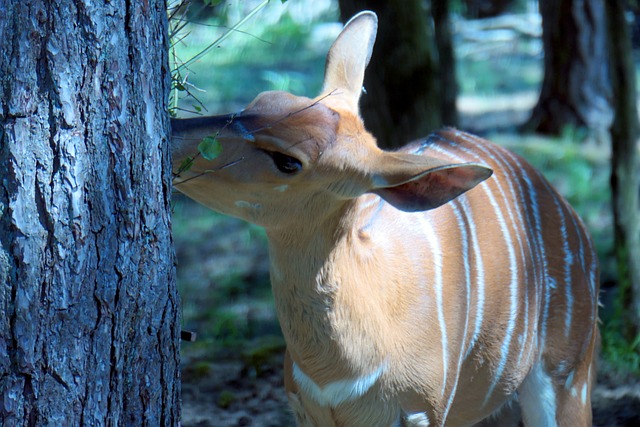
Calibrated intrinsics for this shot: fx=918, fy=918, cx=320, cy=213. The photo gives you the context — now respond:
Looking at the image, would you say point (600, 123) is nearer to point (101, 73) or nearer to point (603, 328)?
point (603, 328)

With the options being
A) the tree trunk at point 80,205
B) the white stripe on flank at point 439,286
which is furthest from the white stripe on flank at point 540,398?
the tree trunk at point 80,205

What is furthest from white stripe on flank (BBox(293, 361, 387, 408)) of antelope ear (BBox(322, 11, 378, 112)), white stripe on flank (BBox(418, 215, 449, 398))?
antelope ear (BBox(322, 11, 378, 112))

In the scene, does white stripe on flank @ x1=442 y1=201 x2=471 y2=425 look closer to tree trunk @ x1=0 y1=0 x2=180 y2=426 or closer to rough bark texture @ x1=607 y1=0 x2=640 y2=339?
tree trunk @ x1=0 y1=0 x2=180 y2=426

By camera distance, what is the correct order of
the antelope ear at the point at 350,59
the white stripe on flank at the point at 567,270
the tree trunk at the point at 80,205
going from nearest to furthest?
1. the tree trunk at the point at 80,205
2. the antelope ear at the point at 350,59
3. the white stripe on flank at the point at 567,270

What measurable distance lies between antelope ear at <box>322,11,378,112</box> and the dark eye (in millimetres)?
372

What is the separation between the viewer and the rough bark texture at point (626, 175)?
4285 mm

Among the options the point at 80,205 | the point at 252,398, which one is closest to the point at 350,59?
the point at 80,205

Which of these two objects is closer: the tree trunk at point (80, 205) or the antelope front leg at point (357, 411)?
the tree trunk at point (80, 205)

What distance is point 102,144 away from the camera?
1656mm

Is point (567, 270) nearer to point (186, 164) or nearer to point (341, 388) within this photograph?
point (341, 388)

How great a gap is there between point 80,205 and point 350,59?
122 cm

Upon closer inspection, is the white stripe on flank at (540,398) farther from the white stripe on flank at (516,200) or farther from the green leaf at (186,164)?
the green leaf at (186,164)

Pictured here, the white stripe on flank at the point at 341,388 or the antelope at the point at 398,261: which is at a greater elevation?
the antelope at the point at 398,261

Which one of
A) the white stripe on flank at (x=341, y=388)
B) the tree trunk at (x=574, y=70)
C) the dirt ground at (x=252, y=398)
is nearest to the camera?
the white stripe on flank at (x=341, y=388)
